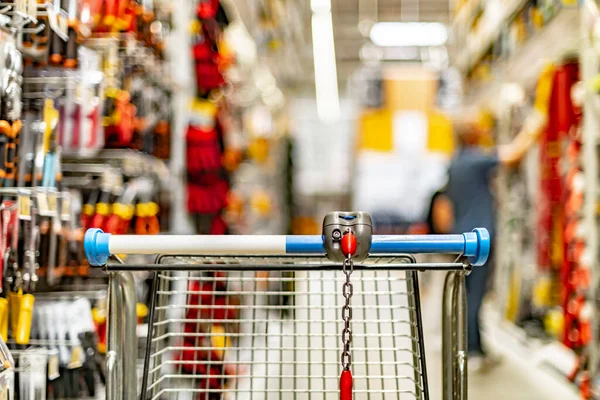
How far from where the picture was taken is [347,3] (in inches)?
458

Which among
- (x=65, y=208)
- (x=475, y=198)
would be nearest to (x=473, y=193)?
(x=475, y=198)

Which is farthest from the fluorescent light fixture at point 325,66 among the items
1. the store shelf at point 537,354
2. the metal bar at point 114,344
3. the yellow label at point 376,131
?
the metal bar at point 114,344

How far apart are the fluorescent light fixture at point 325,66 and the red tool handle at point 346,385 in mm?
8596

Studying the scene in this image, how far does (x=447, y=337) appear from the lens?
4.88 ft

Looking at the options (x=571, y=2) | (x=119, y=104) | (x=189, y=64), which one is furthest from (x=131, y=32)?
(x=571, y=2)

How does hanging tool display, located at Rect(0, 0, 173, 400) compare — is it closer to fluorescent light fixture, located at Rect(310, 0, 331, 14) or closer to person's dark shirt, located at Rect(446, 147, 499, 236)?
person's dark shirt, located at Rect(446, 147, 499, 236)

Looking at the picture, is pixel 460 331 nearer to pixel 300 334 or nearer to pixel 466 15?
pixel 300 334

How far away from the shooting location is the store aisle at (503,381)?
3.90 meters

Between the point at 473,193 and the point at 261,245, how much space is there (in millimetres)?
3881

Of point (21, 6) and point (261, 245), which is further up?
point (21, 6)

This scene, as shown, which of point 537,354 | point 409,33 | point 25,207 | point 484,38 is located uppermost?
point 409,33

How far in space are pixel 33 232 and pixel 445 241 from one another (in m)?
1.25

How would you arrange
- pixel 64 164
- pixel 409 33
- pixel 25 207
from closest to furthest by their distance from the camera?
1. pixel 25 207
2. pixel 64 164
3. pixel 409 33

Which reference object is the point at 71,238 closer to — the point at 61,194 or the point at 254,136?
the point at 61,194
